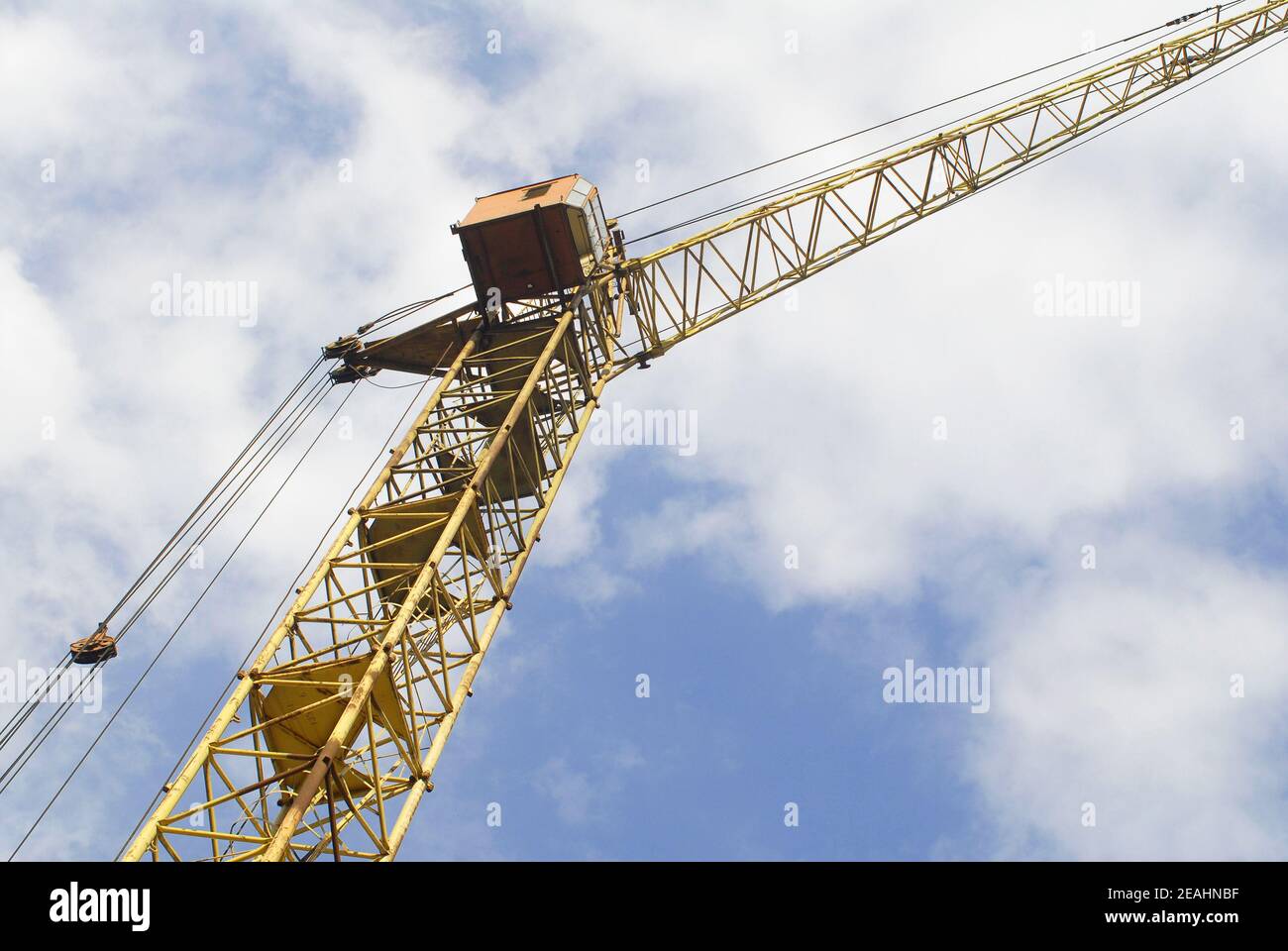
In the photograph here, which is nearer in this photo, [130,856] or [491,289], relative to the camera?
[130,856]

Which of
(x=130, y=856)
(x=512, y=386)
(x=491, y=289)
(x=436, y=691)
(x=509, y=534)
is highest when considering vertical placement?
(x=491, y=289)

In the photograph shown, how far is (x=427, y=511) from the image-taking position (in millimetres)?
21688

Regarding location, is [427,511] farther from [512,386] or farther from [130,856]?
[130,856]

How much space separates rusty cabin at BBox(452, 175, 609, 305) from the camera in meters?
26.8

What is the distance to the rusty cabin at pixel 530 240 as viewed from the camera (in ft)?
87.8

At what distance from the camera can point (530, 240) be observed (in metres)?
27.0

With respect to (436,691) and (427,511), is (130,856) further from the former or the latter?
(427,511)
